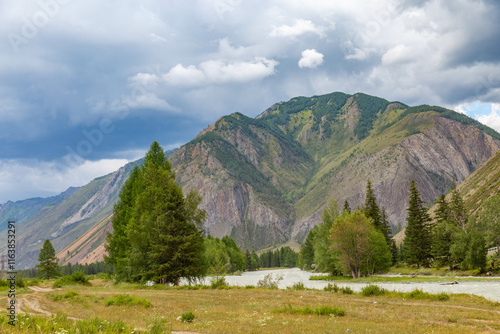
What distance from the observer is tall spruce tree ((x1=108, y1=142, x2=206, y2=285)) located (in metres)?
37.7

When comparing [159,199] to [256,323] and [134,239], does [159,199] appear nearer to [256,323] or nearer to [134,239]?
[134,239]

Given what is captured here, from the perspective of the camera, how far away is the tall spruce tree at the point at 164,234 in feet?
124

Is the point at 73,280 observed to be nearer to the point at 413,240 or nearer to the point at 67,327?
the point at 67,327

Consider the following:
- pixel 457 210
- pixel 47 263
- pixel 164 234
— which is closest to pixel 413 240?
pixel 457 210

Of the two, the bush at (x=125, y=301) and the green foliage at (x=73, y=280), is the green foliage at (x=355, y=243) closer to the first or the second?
the green foliage at (x=73, y=280)

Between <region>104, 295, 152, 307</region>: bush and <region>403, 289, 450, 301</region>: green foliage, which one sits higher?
<region>104, 295, 152, 307</region>: bush

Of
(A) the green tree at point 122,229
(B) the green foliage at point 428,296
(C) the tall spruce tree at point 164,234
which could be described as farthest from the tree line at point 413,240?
(A) the green tree at point 122,229

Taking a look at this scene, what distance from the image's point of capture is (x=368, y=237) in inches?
→ 2384

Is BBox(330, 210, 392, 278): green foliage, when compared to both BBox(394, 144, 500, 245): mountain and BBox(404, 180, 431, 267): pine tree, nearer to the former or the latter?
BBox(404, 180, 431, 267): pine tree

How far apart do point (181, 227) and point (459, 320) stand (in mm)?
29843

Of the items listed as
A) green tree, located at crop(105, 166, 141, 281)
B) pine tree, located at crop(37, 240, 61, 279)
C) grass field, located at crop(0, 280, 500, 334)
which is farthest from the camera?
pine tree, located at crop(37, 240, 61, 279)

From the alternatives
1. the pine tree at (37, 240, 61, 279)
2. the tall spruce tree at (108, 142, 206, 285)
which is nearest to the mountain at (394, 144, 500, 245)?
the tall spruce tree at (108, 142, 206, 285)

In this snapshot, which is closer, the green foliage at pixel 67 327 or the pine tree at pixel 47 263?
the green foliage at pixel 67 327

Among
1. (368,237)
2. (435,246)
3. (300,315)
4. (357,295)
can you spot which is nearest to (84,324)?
(300,315)
